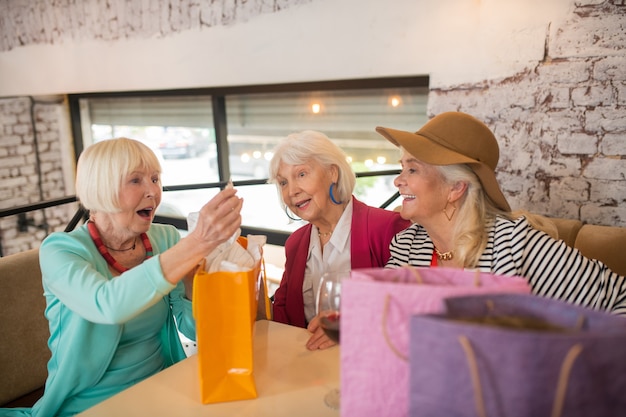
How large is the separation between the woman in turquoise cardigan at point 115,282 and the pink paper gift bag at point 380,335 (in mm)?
540

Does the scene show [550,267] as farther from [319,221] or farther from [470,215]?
[319,221]

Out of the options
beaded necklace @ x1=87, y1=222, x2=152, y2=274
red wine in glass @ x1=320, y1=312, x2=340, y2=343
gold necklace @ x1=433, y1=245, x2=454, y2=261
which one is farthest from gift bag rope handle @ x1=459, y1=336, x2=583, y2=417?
beaded necklace @ x1=87, y1=222, x2=152, y2=274

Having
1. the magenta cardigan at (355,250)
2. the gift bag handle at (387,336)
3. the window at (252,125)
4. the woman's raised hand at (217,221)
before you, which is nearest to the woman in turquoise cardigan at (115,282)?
the woman's raised hand at (217,221)

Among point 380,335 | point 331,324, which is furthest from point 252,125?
point 380,335

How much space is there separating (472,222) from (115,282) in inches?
42.0

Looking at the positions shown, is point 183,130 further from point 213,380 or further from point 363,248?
point 213,380

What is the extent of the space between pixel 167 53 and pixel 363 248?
2812mm

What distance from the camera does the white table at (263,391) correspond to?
43.7 inches

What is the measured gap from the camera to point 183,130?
4766 mm

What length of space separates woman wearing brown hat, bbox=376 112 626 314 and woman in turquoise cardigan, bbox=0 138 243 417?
2.09 feet

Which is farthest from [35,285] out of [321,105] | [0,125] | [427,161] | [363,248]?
[0,125]

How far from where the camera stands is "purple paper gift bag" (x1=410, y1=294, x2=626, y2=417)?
24.3 inches

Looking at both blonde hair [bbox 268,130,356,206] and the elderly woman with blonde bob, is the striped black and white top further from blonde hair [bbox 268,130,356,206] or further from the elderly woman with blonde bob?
blonde hair [bbox 268,130,356,206]

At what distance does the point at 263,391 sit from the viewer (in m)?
1.19
